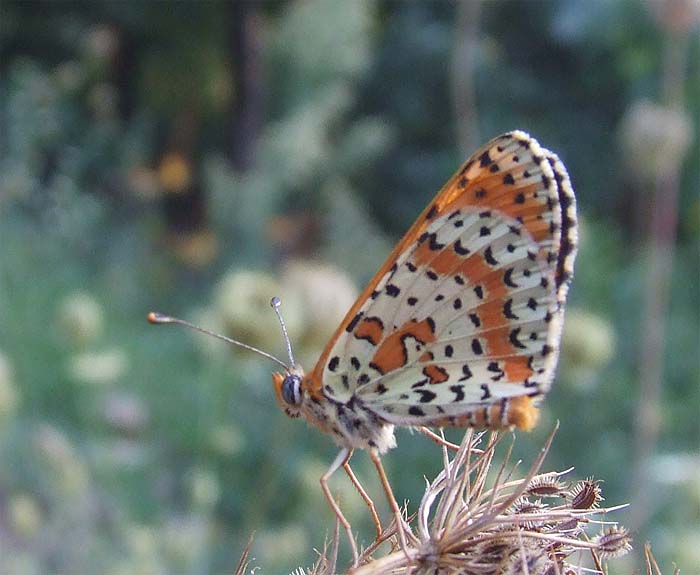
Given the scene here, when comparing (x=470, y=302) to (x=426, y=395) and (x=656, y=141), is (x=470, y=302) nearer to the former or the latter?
(x=426, y=395)

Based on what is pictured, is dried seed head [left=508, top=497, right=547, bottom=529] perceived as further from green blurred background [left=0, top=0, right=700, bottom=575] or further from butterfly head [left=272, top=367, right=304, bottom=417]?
green blurred background [left=0, top=0, right=700, bottom=575]

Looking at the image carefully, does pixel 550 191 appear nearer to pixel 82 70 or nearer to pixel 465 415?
pixel 465 415

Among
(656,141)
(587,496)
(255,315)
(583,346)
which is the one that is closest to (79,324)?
(255,315)

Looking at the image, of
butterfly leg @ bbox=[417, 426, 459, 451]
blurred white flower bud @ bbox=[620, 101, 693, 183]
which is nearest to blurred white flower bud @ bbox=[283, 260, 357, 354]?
blurred white flower bud @ bbox=[620, 101, 693, 183]

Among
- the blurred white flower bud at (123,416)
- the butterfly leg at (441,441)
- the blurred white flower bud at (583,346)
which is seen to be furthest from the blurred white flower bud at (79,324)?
the butterfly leg at (441,441)

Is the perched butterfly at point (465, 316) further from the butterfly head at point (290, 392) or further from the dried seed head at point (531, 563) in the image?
the dried seed head at point (531, 563)

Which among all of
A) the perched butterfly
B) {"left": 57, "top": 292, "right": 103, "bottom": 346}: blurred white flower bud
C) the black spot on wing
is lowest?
{"left": 57, "top": 292, "right": 103, "bottom": 346}: blurred white flower bud
